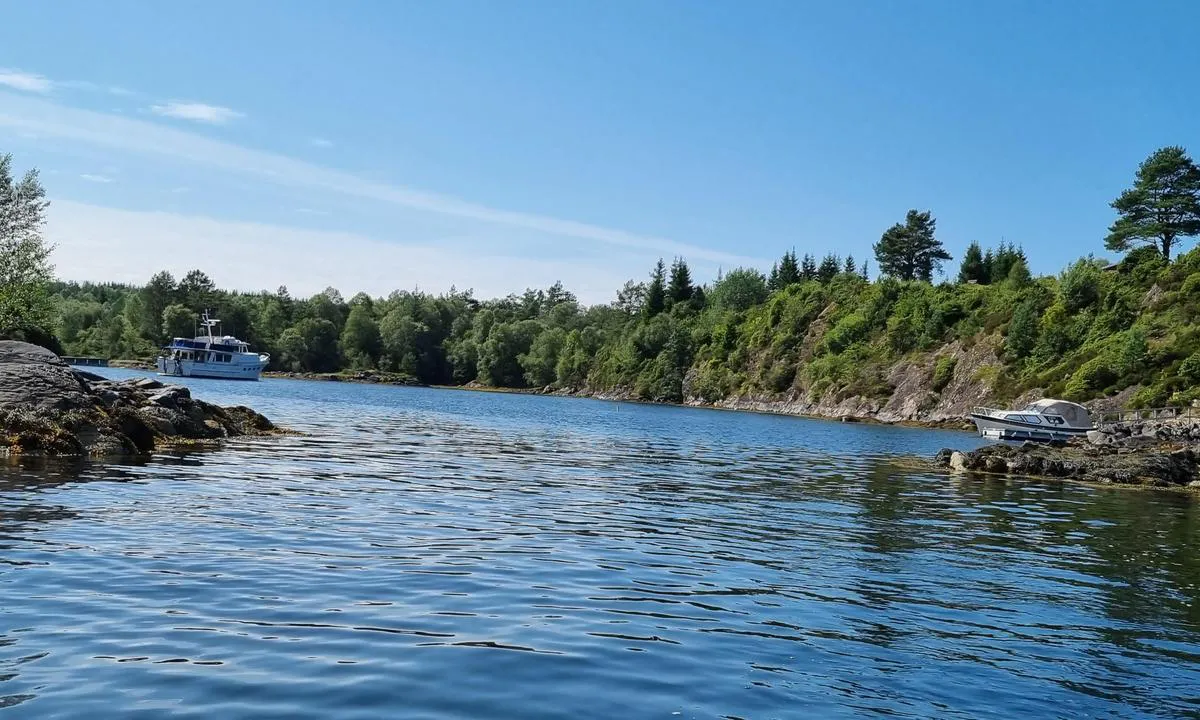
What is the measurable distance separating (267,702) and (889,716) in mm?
6029

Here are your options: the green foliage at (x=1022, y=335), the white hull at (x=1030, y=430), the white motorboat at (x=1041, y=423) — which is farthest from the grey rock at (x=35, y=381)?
the green foliage at (x=1022, y=335)

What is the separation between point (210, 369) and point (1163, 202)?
459ft

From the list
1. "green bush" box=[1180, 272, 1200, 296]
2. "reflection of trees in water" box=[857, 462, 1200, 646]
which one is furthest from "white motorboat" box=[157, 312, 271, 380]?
"reflection of trees in water" box=[857, 462, 1200, 646]

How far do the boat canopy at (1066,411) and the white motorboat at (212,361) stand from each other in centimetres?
11579

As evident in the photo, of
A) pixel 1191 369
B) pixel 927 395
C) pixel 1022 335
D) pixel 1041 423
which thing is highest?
pixel 1022 335

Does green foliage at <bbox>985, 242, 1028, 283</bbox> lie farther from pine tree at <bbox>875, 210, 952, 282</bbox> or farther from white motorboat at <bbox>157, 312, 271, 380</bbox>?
white motorboat at <bbox>157, 312, 271, 380</bbox>

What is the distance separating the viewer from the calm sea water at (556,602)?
9.69 metres

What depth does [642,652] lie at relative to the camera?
11.4 meters

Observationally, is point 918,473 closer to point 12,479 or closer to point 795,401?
point 12,479

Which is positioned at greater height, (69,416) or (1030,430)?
(69,416)

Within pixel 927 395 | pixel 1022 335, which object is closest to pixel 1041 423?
pixel 1022 335

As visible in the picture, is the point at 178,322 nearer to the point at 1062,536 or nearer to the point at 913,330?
the point at 913,330

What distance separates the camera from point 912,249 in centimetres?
18288

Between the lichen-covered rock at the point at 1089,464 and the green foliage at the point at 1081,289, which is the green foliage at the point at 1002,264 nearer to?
the green foliage at the point at 1081,289
